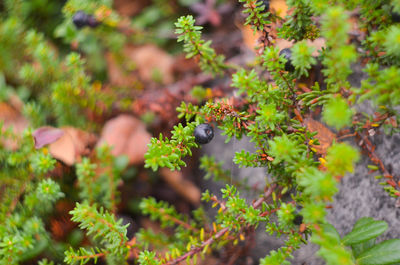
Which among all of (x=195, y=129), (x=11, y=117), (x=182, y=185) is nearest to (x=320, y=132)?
(x=195, y=129)

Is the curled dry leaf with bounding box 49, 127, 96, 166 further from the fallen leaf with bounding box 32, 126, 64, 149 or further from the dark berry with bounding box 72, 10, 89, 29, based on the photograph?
the dark berry with bounding box 72, 10, 89, 29

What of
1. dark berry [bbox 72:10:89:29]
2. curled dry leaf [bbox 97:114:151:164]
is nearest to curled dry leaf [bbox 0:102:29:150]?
curled dry leaf [bbox 97:114:151:164]

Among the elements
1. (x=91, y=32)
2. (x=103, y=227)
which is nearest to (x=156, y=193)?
(x=103, y=227)

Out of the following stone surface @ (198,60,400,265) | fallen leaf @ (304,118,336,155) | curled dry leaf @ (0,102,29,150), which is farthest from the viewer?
curled dry leaf @ (0,102,29,150)

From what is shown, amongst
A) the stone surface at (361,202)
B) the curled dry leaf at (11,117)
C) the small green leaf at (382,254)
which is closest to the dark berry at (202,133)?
the stone surface at (361,202)

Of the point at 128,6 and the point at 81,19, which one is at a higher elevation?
the point at 128,6

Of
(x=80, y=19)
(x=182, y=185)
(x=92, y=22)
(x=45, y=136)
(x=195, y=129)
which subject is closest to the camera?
(x=195, y=129)

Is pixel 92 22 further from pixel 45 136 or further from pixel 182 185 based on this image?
pixel 182 185
